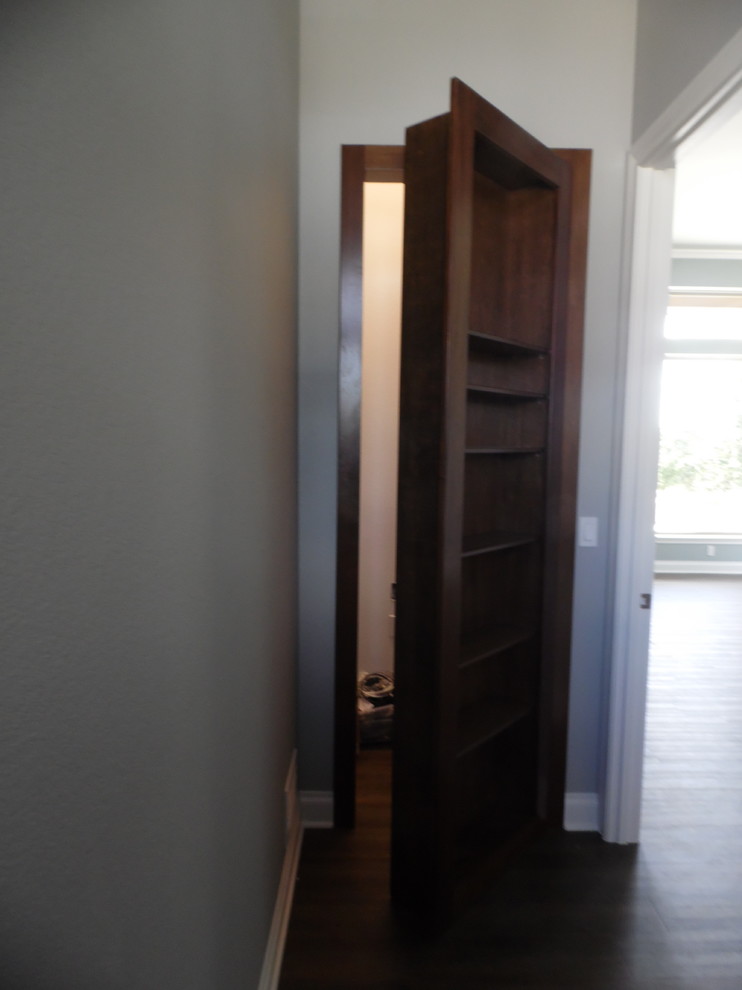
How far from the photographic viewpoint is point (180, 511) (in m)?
0.90

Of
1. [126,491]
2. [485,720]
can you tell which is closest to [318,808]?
[485,720]

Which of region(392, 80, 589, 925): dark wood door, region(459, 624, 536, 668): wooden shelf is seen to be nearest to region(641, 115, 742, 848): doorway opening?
region(392, 80, 589, 925): dark wood door

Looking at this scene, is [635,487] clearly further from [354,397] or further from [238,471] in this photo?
[238,471]

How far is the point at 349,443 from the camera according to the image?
7.40ft

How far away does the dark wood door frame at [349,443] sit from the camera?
2186mm

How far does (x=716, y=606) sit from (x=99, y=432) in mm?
6188

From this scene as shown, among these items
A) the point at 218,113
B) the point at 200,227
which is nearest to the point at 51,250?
the point at 200,227

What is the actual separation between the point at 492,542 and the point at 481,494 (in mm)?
229

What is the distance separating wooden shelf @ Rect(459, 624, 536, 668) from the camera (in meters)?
1.93

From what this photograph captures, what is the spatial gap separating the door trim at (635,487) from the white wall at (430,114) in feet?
0.25

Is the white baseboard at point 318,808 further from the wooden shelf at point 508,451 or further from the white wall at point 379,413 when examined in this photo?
the wooden shelf at point 508,451

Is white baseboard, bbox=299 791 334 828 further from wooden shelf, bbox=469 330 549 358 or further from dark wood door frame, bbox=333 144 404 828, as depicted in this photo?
wooden shelf, bbox=469 330 549 358

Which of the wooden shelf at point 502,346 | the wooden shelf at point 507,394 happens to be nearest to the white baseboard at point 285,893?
the wooden shelf at point 507,394

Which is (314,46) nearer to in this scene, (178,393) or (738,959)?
(178,393)
